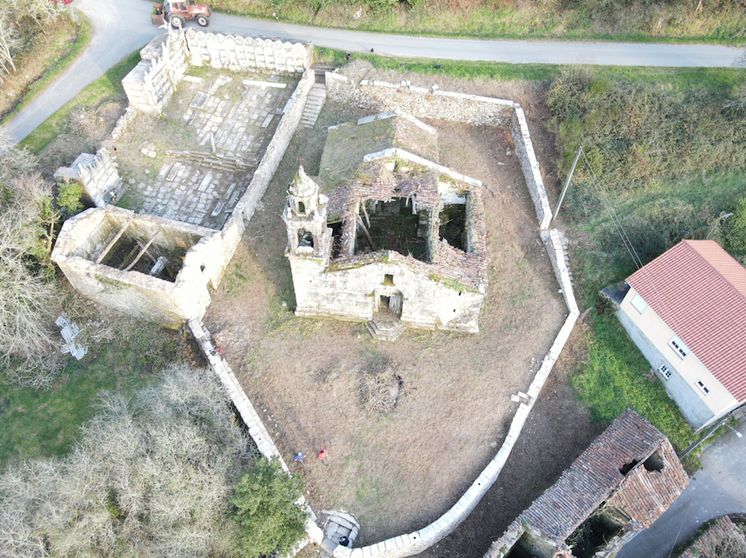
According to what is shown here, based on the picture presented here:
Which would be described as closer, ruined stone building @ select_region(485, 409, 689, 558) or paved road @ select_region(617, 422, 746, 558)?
ruined stone building @ select_region(485, 409, 689, 558)

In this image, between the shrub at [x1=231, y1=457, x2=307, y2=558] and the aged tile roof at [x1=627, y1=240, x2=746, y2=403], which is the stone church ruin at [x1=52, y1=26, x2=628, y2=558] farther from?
the aged tile roof at [x1=627, y1=240, x2=746, y2=403]

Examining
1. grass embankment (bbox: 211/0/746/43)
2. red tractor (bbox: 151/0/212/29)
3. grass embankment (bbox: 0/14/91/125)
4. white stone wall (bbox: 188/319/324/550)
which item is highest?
grass embankment (bbox: 211/0/746/43)

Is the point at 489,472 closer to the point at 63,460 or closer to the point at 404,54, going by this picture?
the point at 63,460

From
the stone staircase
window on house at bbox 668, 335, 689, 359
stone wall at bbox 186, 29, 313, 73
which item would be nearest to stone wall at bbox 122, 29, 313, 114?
stone wall at bbox 186, 29, 313, 73

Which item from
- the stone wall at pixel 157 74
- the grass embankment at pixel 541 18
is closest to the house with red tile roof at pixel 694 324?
the grass embankment at pixel 541 18

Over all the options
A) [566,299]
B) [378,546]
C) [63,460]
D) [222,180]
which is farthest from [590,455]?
[222,180]

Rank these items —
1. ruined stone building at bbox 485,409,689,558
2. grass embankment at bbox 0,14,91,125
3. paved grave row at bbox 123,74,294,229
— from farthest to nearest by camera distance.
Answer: grass embankment at bbox 0,14,91,125
paved grave row at bbox 123,74,294,229
ruined stone building at bbox 485,409,689,558

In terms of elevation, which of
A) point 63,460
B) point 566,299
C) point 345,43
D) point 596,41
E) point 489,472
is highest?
point 596,41

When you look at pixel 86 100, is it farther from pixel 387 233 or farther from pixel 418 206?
pixel 418 206
